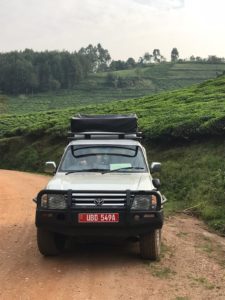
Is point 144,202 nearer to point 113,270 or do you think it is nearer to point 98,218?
point 98,218

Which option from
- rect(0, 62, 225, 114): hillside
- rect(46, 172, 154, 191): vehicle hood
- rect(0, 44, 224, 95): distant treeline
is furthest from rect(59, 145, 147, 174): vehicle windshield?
rect(0, 44, 224, 95): distant treeline

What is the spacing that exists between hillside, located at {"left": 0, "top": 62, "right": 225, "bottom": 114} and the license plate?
86.9 m

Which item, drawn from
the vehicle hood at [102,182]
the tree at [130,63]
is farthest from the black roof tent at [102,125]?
the tree at [130,63]

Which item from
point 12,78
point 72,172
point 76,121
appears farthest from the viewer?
point 12,78

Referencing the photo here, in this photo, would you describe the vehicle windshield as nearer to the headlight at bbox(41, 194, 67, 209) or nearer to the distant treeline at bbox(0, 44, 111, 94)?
the headlight at bbox(41, 194, 67, 209)

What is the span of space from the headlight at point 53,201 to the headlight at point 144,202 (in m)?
1.06

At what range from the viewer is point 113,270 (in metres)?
7.36

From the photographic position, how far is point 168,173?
16812mm

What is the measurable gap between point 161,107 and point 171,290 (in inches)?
958

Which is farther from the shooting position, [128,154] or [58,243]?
[128,154]

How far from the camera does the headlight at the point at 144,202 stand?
24.5 ft

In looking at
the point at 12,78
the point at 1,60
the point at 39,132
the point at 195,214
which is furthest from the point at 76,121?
the point at 1,60

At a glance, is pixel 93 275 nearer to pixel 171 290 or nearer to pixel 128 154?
pixel 171 290

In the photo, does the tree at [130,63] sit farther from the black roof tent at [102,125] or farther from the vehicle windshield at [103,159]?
the vehicle windshield at [103,159]
